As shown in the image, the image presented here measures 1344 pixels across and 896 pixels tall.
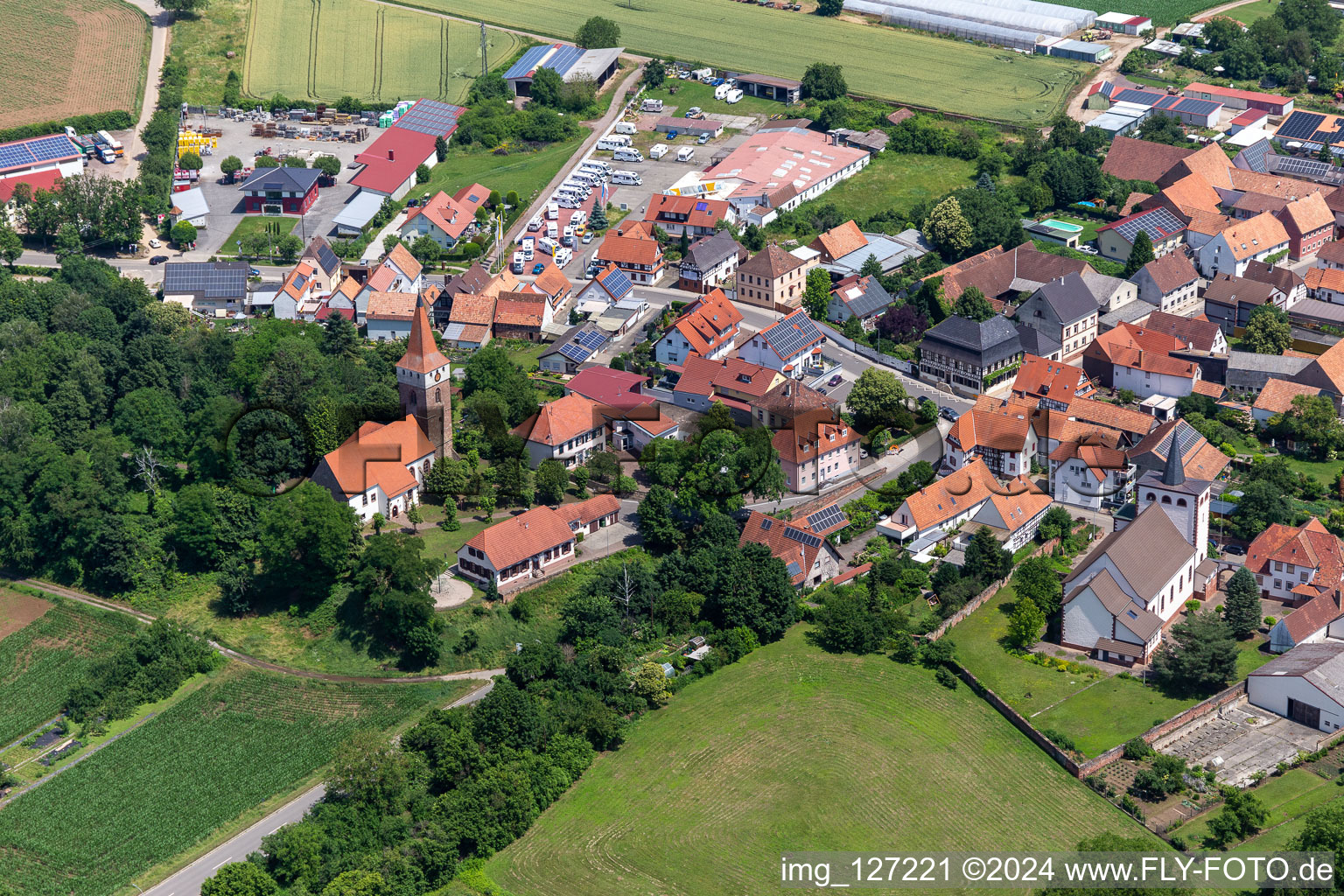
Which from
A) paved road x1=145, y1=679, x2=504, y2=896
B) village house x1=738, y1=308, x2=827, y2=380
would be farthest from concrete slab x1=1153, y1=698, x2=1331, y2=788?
paved road x1=145, y1=679, x2=504, y2=896

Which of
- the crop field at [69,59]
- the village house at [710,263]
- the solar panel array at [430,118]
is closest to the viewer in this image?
the village house at [710,263]

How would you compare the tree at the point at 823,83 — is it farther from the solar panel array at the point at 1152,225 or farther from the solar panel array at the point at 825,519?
the solar panel array at the point at 825,519

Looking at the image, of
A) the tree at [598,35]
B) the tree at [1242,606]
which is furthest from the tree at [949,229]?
the tree at [598,35]

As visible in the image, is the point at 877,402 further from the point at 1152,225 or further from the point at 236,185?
the point at 236,185

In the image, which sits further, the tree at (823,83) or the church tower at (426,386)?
the tree at (823,83)

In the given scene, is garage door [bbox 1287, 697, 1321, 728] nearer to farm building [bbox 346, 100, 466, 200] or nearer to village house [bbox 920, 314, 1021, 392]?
village house [bbox 920, 314, 1021, 392]

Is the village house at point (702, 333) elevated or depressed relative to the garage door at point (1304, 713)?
elevated
